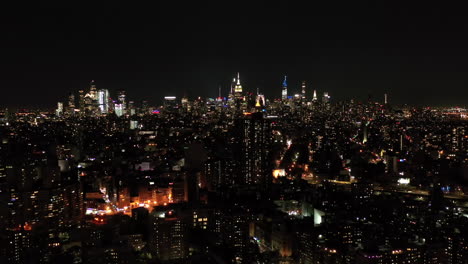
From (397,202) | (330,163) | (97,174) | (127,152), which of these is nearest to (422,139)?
(330,163)

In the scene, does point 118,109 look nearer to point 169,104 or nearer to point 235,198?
point 169,104

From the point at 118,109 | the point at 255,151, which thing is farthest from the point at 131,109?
the point at 255,151

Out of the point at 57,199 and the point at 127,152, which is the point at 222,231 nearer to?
the point at 57,199

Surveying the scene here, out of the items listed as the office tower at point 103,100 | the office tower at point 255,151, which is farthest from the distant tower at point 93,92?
the office tower at point 255,151

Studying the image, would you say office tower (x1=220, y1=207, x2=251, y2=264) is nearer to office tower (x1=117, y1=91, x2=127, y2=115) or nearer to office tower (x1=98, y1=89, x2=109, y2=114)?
office tower (x1=98, y1=89, x2=109, y2=114)

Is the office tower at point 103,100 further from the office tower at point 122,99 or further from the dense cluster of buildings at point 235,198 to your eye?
the dense cluster of buildings at point 235,198

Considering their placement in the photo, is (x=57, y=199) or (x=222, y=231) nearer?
(x=222, y=231)
